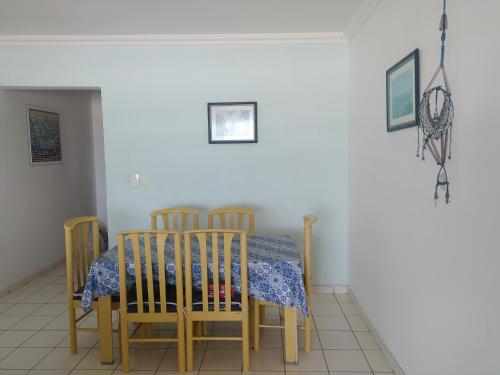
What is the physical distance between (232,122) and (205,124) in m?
0.25

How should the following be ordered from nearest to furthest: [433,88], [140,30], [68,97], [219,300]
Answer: [433,88] → [219,300] → [140,30] → [68,97]

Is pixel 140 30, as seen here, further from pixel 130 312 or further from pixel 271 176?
pixel 130 312

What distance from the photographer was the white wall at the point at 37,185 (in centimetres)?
358

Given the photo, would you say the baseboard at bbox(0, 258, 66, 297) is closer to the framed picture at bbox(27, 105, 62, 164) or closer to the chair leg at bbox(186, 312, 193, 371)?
the framed picture at bbox(27, 105, 62, 164)

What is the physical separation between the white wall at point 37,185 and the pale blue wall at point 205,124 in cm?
58

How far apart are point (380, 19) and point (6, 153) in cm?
344

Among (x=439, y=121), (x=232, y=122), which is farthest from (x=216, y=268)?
(x=232, y=122)

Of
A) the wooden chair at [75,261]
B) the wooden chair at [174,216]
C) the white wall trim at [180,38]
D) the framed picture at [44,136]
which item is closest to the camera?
the wooden chair at [75,261]

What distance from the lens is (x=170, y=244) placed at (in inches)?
107

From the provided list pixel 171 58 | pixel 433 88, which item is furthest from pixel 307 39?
pixel 433 88

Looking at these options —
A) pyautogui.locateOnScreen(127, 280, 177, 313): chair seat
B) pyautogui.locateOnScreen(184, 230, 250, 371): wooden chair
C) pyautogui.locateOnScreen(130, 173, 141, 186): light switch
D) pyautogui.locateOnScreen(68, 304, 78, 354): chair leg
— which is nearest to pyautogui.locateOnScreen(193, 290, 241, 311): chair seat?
pyautogui.locateOnScreen(184, 230, 250, 371): wooden chair

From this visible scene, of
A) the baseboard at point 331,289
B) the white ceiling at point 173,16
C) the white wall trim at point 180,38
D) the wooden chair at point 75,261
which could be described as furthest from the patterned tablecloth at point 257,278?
the white wall trim at point 180,38

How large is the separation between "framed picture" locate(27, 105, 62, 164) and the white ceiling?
98cm

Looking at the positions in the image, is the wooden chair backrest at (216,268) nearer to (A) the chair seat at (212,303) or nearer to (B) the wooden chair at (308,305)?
(A) the chair seat at (212,303)
